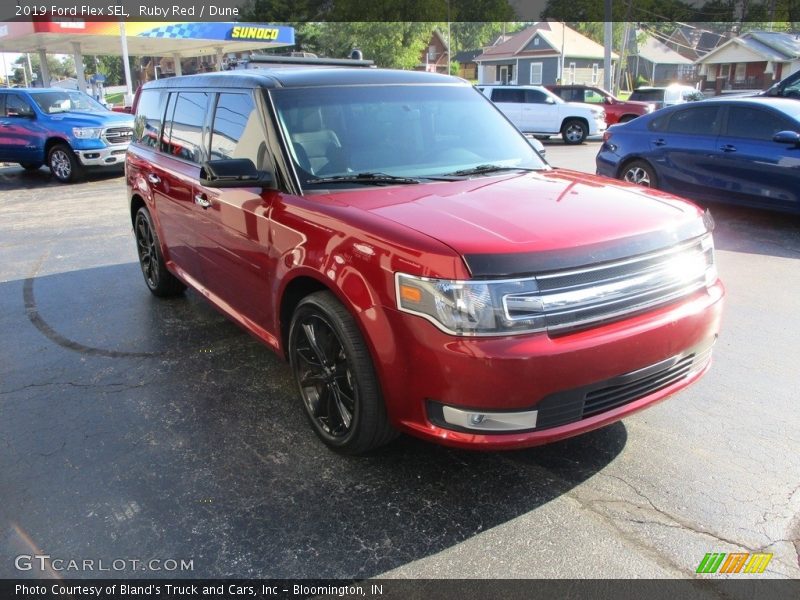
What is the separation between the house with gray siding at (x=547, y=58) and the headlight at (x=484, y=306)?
5237cm

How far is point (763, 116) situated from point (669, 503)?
6798 millimetres

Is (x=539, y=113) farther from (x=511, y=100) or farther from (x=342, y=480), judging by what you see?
(x=342, y=480)

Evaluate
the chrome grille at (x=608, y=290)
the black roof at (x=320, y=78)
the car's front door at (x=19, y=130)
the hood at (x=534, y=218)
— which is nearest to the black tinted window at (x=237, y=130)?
the black roof at (x=320, y=78)

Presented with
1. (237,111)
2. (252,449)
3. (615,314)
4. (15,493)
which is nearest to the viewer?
(615,314)

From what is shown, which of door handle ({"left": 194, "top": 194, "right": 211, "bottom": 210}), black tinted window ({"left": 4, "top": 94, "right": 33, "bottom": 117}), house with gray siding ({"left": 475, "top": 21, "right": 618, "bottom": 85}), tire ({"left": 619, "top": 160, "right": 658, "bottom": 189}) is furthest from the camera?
house with gray siding ({"left": 475, "top": 21, "right": 618, "bottom": 85})

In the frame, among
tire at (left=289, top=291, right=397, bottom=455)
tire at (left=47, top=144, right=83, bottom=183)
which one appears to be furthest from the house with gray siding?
tire at (left=289, top=291, right=397, bottom=455)

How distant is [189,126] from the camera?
15.4 feet

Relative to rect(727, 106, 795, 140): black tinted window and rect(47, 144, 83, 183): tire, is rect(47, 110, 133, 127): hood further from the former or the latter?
rect(727, 106, 795, 140): black tinted window

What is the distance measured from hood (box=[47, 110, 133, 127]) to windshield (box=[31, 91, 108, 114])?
0.32 meters

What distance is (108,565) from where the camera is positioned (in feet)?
8.63

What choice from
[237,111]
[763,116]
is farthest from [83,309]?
[763,116]

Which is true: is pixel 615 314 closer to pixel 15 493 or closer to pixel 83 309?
Result: pixel 15 493

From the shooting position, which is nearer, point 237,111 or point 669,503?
point 669,503

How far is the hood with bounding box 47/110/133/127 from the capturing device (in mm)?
13992
